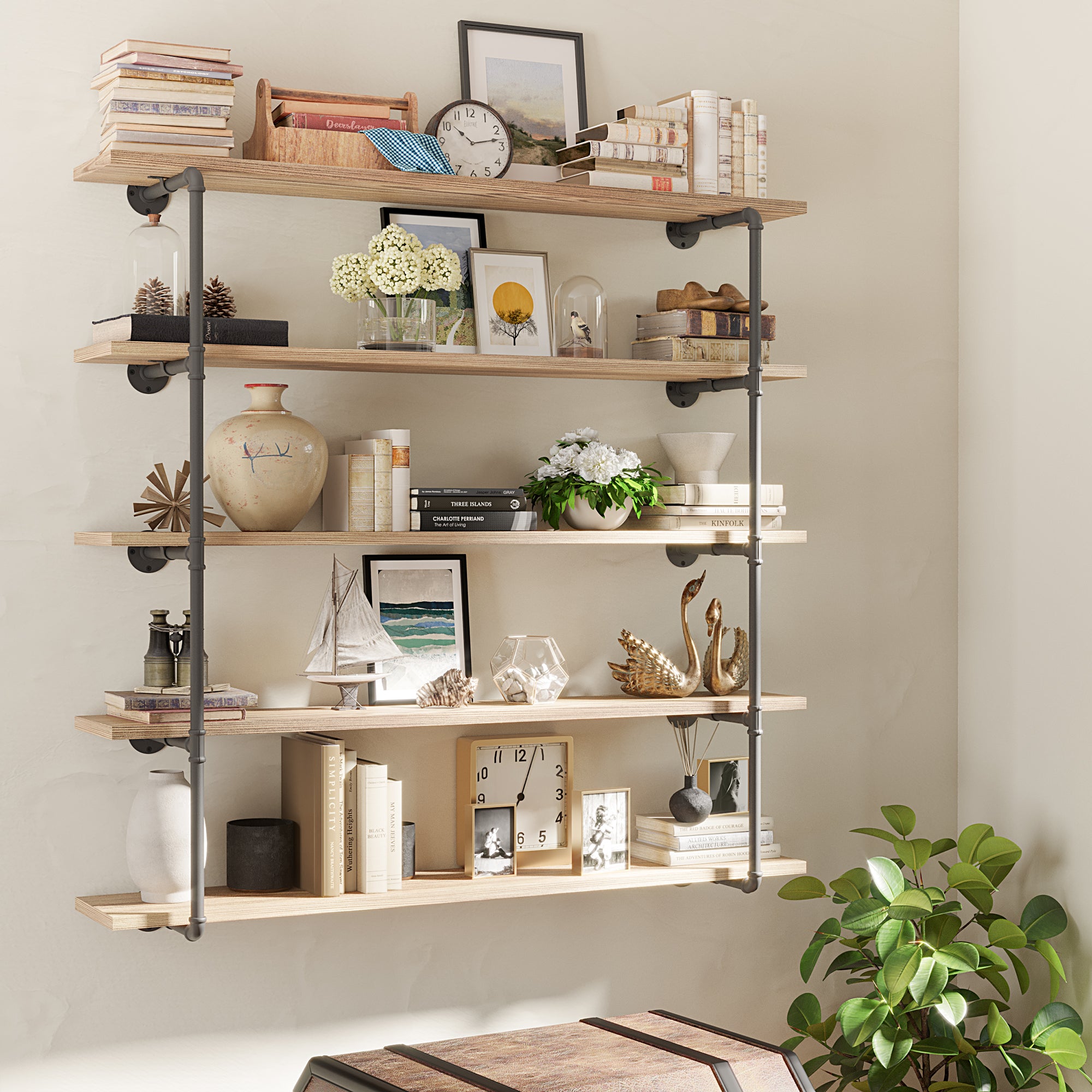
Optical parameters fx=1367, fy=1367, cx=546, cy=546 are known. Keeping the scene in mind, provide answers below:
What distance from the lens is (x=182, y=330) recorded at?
90.5 inches

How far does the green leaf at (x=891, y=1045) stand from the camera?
257cm

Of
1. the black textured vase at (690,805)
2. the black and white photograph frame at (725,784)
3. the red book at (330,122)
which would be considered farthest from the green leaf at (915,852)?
the red book at (330,122)

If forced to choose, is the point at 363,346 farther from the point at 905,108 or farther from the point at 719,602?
the point at 905,108

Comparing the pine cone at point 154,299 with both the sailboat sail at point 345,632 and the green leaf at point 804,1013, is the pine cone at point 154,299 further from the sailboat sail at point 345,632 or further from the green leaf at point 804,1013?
the green leaf at point 804,1013

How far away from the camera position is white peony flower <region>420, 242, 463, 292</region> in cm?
245

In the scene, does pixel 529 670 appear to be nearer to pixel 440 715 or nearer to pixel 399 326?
pixel 440 715

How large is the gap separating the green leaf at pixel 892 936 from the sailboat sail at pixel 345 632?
110cm

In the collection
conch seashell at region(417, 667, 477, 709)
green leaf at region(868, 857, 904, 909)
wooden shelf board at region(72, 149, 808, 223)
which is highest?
wooden shelf board at region(72, 149, 808, 223)

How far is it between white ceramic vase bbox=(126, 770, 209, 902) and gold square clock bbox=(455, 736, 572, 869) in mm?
555

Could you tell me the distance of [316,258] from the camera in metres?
2.63

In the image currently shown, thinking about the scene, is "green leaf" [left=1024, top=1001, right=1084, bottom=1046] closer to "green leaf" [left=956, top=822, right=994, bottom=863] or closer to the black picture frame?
"green leaf" [left=956, top=822, right=994, bottom=863]

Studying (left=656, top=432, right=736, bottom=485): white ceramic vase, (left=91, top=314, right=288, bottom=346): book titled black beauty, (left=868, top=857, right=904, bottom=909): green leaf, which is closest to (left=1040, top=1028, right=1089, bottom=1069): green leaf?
(left=868, top=857, right=904, bottom=909): green leaf

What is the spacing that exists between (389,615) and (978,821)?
→ 4.85 ft

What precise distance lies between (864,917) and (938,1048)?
0.96 ft
